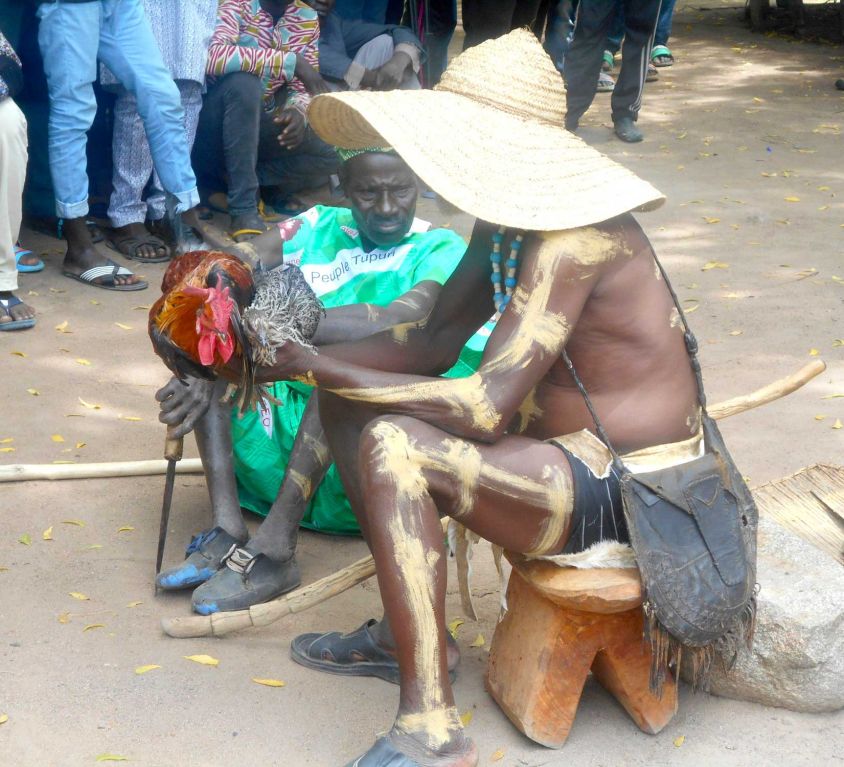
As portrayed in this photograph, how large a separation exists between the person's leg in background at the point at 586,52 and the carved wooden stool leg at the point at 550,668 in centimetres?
595

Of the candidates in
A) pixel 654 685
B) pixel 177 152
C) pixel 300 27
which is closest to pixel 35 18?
pixel 177 152

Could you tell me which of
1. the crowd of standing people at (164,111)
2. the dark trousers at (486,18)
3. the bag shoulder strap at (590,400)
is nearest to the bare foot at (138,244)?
the crowd of standing people at (164,111)

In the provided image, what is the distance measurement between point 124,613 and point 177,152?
307 centimetres

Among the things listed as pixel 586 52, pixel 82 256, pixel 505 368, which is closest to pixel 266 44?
pixel 82 256

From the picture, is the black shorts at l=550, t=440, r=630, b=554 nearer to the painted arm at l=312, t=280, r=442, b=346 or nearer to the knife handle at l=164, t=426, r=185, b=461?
the painted arm at l=312, t=280, r=442, b=346

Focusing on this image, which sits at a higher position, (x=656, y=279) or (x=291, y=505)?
(x=656, y=279)

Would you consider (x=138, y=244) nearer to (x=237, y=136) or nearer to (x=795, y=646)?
(x=237, y=136)

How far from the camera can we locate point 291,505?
316 centimetres

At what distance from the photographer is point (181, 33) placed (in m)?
5.79

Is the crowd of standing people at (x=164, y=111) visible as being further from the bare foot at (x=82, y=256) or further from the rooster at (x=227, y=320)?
the rooster at (x=227, y=320)

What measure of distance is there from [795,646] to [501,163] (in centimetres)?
129

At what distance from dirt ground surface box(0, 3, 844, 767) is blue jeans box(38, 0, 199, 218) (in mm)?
547

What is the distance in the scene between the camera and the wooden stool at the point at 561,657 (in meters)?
2.55

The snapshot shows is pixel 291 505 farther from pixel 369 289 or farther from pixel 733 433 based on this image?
pixel 733 433
